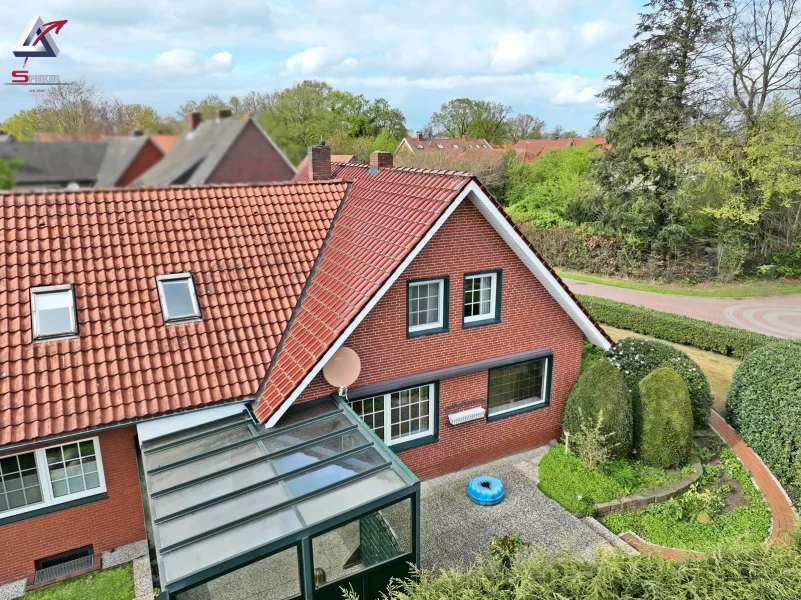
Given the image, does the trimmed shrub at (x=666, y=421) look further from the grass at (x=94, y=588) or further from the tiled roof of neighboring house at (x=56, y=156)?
the tiled roof of neighboring house at (x=56, y=156)

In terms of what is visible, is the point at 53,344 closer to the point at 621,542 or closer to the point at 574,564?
the point at 574,564

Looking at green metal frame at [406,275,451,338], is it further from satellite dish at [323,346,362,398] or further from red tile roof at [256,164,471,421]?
satellite dish at [323,346,362,398]

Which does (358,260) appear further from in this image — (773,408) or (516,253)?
(773,408)

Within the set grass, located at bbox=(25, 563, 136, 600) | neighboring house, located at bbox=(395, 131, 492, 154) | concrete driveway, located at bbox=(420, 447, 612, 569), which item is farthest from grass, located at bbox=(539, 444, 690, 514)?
neighboring house, located at bbox=(395, 131, 492, 154)

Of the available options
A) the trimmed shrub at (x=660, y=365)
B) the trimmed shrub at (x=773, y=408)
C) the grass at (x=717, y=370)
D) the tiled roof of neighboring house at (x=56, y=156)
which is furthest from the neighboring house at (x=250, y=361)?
the grass at (x=717, y=370)

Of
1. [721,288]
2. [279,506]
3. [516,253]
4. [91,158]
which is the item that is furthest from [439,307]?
[721,288]

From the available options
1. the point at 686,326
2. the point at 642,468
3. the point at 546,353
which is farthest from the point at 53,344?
the point at 686,326
